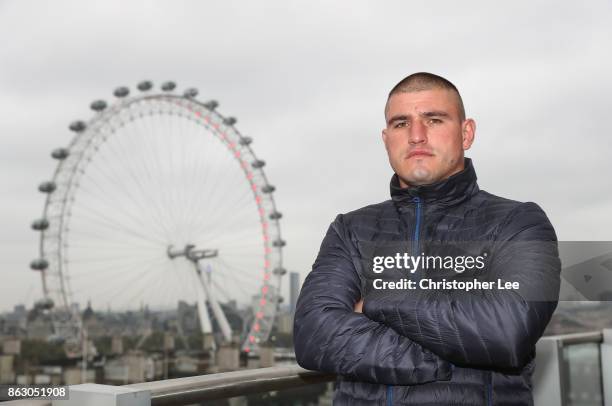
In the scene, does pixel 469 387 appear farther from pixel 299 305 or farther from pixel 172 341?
pixel 172 341

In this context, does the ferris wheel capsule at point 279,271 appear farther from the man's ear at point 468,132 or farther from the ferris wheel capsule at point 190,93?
the man's ear at point 468,132

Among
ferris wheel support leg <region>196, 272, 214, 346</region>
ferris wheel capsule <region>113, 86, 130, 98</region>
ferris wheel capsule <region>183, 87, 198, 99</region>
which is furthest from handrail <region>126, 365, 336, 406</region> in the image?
ferris wheel support leg <region>196, 272, 214, 346</region>

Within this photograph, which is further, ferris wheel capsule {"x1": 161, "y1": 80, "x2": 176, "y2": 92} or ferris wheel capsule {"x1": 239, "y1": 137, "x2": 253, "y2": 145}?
ferris wheel capsule {"x1": 239, "y1": 137, "x2": 253, "y2": 145}

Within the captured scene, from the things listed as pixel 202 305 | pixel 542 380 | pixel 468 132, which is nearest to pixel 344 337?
pixel 468 132

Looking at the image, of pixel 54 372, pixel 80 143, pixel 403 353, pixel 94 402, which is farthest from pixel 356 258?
pixel 54 372

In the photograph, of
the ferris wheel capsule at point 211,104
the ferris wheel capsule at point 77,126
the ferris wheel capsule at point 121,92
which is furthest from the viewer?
the ferris wheel capsule at point 211,104

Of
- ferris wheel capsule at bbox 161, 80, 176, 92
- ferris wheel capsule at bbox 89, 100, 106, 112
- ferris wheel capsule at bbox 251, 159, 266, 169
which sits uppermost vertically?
ferris wheel capsule at bbox 161, 80, 176, 92

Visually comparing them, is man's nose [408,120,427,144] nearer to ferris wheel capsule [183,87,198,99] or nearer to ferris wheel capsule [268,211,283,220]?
ferris wheel capsule [183,87,198,99]

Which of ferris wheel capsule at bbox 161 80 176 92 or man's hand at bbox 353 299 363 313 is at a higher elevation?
ferris wheel capsule at bbox 161 80 176 92

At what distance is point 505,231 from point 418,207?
0.25 meters

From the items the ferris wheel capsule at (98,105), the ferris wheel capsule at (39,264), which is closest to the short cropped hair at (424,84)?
the ferris wheel capsule at (39,264)

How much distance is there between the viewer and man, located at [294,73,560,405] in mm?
1597

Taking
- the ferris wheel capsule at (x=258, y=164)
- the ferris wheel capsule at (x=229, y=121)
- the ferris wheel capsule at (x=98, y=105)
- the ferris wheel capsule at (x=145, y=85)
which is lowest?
the ferris wheel capsule at (x=258, y=164)

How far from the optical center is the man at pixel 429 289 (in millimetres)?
1597
